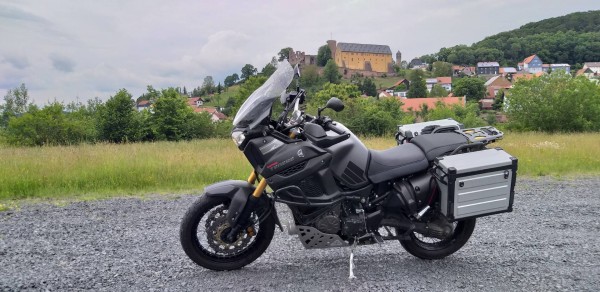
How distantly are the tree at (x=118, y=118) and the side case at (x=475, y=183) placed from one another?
84.5 ft

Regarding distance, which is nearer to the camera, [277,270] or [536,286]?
[536,286]

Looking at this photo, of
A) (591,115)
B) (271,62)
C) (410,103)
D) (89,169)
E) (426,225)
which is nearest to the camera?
(426,225)

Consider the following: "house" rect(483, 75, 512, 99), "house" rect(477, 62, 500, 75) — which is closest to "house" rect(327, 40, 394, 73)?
"house" rect(477, 62, 500, 75)

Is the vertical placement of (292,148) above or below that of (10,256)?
above

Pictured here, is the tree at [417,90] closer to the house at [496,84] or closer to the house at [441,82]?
the house at [441,82]

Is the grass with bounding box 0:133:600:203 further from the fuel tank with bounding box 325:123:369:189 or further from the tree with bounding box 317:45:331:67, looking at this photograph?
the tree with bounding box 317:45:331:67

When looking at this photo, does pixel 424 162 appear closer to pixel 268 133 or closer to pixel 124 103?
pixel 268 133

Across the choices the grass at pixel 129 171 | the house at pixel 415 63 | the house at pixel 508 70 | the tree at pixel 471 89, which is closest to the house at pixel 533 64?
Answer: the house at pixel 508 70

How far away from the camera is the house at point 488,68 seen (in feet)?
404

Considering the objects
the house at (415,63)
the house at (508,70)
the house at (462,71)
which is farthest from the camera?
the house at (415,63)

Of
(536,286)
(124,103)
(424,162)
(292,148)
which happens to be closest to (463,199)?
(424,162)

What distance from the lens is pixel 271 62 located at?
4.56 metres

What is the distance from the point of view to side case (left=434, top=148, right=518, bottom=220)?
3.26m

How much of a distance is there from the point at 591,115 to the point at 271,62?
31633 millimetres
